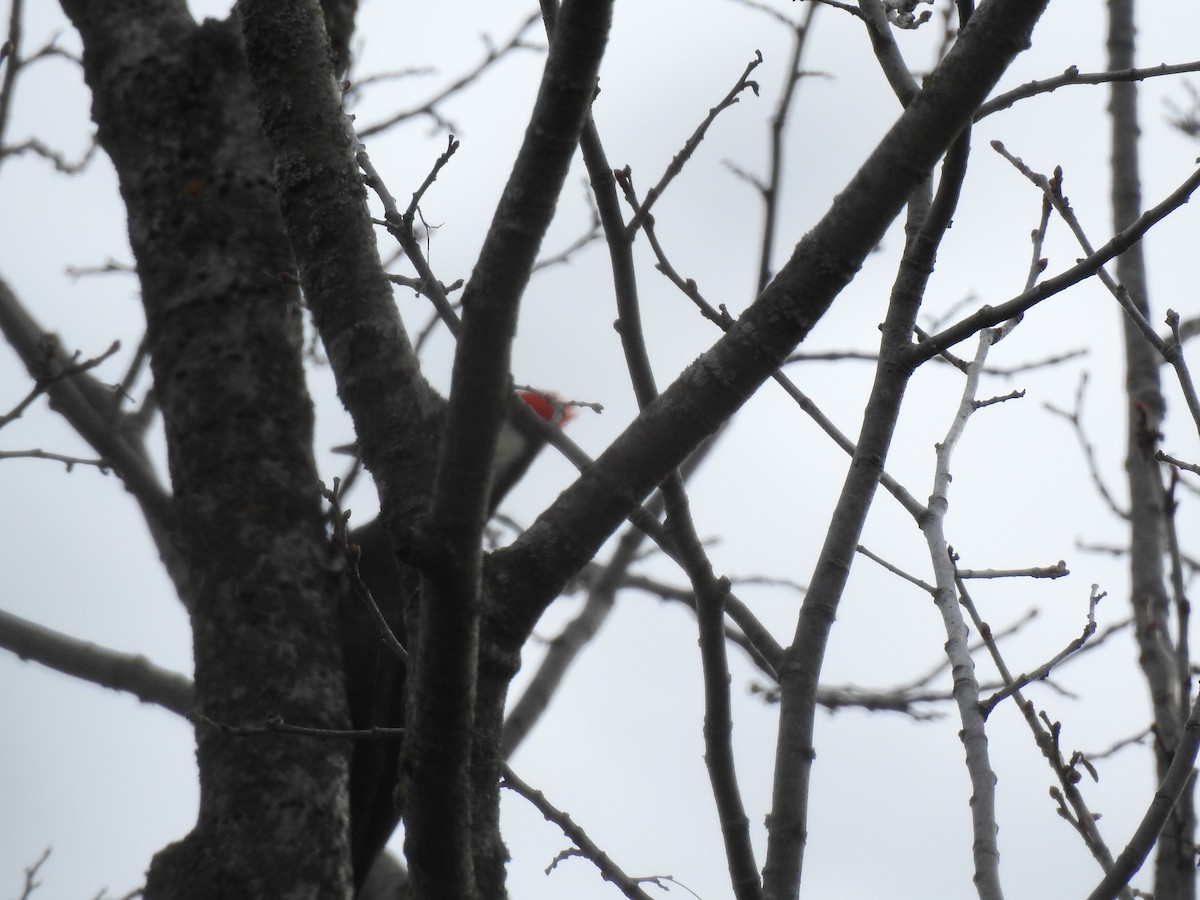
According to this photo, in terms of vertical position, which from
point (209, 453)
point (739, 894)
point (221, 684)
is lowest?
point (739, 894)

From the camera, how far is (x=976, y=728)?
5.72 ft

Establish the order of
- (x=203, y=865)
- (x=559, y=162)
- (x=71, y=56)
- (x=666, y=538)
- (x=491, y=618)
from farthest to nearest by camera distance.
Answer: (x=71, y=56)
(x=203, y=865)
(x=666, y=538)
(x=491, y=618)
(x=559, y=162)

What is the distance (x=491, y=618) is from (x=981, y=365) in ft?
4.05

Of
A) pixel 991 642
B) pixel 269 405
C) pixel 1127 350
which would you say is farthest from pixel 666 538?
pixel 1127 350

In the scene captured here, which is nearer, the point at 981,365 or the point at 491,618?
the point at 491,618

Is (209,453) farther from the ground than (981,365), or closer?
closer

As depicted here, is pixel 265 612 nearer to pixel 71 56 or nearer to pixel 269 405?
pixel 269 405

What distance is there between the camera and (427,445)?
1.46 meters

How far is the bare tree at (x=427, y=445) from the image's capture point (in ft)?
3.71

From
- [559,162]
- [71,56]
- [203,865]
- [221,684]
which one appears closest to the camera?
[559,162]

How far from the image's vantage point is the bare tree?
1131mm

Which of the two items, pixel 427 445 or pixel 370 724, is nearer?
pixel 427 445

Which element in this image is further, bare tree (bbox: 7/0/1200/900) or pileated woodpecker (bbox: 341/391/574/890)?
pileated woodpecker (bbox: 341/391/574/890)

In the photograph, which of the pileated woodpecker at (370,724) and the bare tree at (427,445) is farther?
the pileated woodpecker at (370,724)
